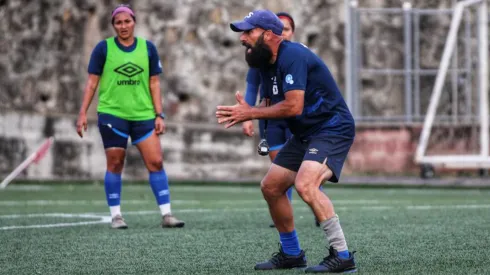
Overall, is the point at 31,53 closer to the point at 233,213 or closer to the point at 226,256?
the point at 233,213

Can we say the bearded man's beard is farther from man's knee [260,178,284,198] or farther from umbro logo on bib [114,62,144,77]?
umbro logo on bib [114,62,144,77]

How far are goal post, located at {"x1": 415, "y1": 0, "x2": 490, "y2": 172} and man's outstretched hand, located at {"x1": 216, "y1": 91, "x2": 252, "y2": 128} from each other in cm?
1501

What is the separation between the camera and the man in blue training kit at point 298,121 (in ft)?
24.7

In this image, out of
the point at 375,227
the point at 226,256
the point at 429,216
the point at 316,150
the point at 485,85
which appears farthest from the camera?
the point at 485,85

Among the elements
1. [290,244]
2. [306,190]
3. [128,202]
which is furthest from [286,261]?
[128,202]

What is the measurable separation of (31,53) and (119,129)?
590 inches

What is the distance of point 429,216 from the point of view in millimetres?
12508

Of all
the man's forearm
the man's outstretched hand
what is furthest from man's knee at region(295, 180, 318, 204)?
the man's outstretched hand

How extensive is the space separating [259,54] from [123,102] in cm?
420

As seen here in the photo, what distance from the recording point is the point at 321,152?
7.72 meters

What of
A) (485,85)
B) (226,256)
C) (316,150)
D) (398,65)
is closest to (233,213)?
(226,256)

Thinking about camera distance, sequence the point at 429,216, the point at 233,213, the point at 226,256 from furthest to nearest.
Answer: the point at 233,213, the point at 429,216, the point at 226,256

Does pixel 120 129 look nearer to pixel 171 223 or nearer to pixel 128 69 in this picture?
pixel 128 69

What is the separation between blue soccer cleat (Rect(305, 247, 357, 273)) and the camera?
752cm
